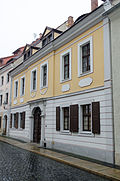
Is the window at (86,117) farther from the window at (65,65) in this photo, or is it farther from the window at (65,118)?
the window at (65,65)

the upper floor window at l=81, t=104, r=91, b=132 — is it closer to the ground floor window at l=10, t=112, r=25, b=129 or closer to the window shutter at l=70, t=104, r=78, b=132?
the window shutter at l=70, t=104, r=78, b=132

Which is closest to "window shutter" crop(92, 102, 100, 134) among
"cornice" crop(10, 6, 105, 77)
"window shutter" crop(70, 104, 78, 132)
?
"window shutter" crop(70, 104, 78, 132)

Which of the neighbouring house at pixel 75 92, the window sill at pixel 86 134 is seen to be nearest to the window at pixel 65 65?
the neighbouring house at pixel 75 92

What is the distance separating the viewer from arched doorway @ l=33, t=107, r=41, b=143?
16.1 m

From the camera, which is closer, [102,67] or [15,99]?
[102,67]

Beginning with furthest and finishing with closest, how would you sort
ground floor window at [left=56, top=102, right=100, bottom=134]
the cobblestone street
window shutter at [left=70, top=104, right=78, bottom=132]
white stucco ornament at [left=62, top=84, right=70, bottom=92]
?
1. white stucco ornament at [left=62, top=84, right=70, bottom=92]
2. window shutter at [left=70, top=104, right=78, bottom=132]
3. ground floor window at [left=56, top=102, right=100, bottom=134]
4. the cobblestone street

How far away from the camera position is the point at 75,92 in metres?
11.9

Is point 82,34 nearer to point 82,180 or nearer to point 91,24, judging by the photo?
point 91,24

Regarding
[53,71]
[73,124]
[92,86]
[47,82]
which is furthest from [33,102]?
[92,86]

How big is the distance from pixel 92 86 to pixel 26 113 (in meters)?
9.43

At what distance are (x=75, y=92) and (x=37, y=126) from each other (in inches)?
238

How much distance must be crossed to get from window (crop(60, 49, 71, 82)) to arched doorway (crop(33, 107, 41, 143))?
14.2 feet

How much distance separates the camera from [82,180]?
22.0 feet

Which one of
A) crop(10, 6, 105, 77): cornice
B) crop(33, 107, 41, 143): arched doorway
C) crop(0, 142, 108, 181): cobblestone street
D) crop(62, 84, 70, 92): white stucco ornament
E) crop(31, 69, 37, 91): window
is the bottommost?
crop(0, 142, 108, 181): cobblestone street
